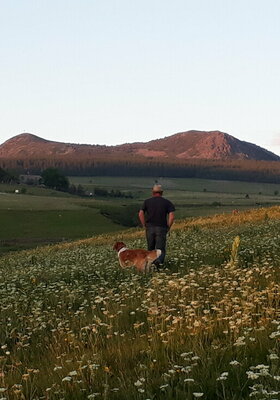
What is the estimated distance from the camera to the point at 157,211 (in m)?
16.4

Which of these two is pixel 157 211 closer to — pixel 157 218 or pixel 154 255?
pixel 157 218

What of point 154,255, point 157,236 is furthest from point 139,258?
point 157,236

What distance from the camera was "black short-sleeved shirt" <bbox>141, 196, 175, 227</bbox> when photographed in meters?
16.4

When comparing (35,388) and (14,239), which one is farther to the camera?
(14,239)

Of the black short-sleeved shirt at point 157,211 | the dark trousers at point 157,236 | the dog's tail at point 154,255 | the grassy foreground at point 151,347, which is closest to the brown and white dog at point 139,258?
the dog's tail at point 154,255

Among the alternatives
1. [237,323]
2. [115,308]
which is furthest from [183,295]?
[237,323]

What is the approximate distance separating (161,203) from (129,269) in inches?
111

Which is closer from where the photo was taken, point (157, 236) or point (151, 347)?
point (151, 347)

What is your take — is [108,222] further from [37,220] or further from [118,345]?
[118,345]

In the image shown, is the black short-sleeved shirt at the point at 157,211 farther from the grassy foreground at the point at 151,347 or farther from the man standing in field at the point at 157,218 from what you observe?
the grassy foreground at the point at 151,347

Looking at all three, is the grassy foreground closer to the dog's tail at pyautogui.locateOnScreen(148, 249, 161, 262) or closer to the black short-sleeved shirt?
the dog's tail at pyautogui.locateOnScreen(148, 249, 161, 262)

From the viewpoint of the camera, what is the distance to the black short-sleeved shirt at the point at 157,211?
1642 centimetres

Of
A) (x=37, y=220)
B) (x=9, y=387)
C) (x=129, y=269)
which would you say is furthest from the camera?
(x=37, y=220)

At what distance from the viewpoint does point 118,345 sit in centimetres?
668
